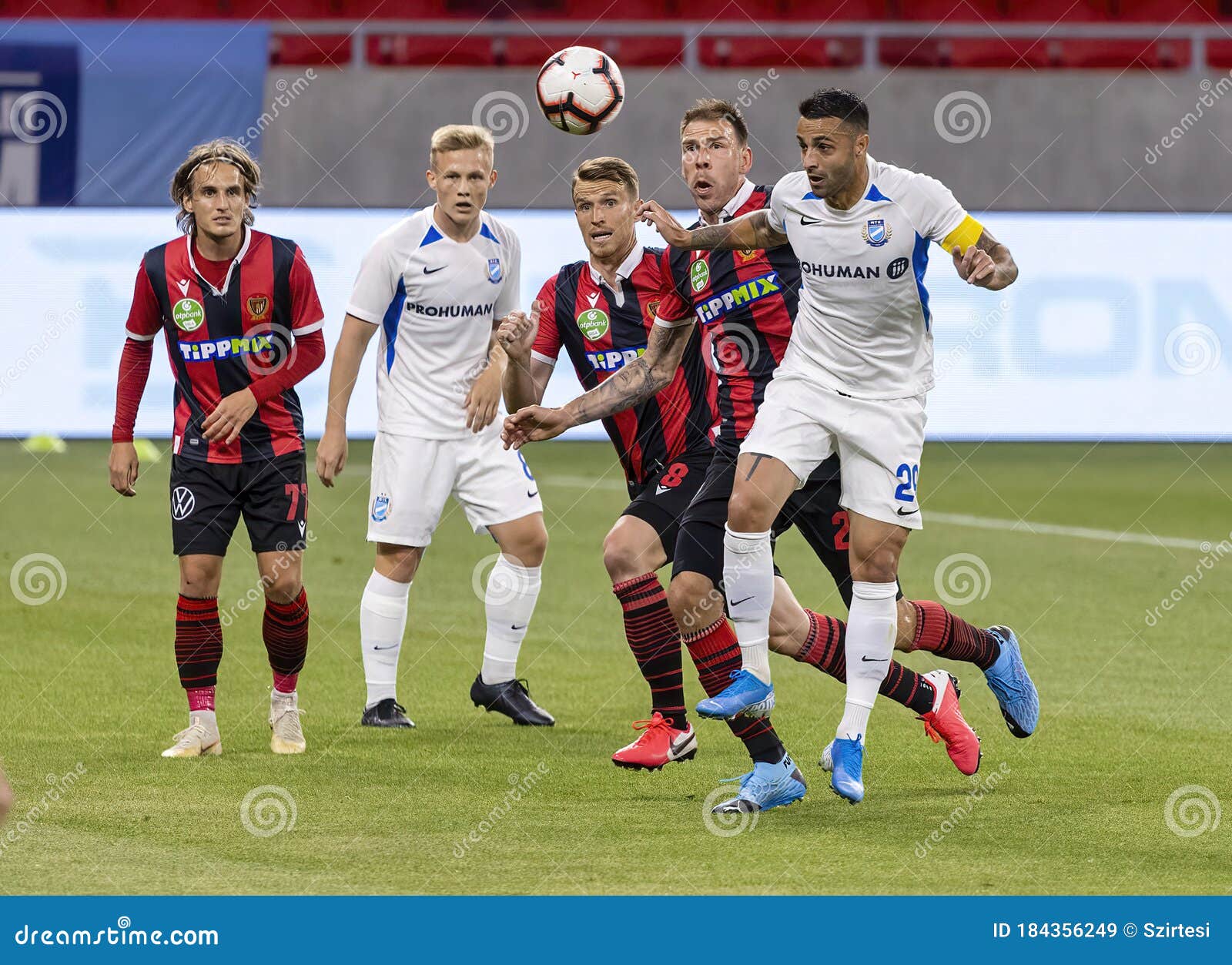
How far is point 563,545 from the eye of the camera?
1271 centimetres

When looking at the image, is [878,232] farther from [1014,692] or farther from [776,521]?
[1014,692]

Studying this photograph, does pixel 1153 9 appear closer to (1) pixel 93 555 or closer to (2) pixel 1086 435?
(2) pixel 1086 435

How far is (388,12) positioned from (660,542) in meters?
19.3

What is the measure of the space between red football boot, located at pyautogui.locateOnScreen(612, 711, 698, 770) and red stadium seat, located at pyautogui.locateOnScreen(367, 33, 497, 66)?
676 inches

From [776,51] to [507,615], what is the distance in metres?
16.8

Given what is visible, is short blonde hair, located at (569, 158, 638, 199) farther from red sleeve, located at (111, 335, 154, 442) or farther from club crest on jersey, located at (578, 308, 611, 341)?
red sleeve, located at (111, 335, 154, 442)

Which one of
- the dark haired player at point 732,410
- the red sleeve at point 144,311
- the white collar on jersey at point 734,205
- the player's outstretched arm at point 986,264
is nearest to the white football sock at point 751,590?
the dark haired player at point 732,410

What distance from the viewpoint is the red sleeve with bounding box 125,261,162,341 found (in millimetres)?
6441

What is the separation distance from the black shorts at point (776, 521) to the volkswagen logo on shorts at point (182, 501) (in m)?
1.82

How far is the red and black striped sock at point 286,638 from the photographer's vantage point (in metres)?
6.51

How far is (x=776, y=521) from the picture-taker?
6.07 metres

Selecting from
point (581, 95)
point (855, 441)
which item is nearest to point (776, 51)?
point (581, 95)

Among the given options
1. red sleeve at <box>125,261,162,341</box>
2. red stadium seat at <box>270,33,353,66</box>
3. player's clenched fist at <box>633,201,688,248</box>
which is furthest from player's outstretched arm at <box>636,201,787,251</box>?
red stadium seat at <box>270,33,353,66</box>

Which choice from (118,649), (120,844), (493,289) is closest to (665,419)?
(493,289)
